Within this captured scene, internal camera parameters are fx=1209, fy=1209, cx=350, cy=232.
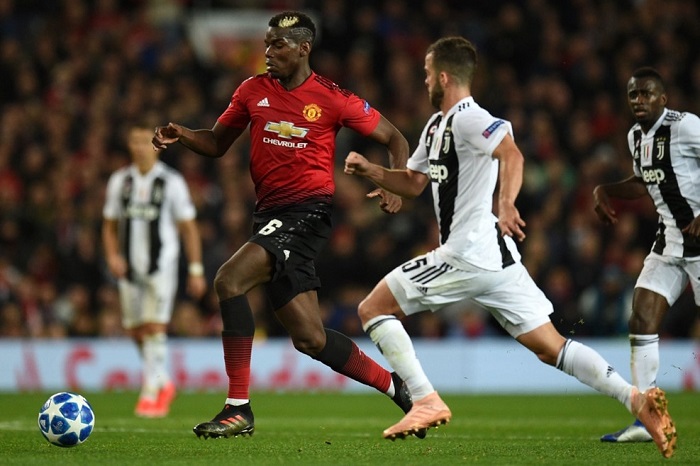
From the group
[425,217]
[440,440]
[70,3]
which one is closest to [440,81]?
[440,440]

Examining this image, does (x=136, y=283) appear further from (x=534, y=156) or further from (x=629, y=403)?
(x=534, y=156)

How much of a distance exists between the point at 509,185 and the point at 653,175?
2.06 m

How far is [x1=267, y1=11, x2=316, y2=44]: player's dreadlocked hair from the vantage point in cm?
751

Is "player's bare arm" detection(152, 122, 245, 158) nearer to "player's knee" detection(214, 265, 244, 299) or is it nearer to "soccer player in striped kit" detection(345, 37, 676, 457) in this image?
"player's knee" detection(214, 265, 244, 299)

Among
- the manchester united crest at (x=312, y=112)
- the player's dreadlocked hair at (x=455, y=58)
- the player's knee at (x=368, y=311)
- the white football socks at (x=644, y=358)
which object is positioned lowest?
the white football socks at (x=644, y=358)

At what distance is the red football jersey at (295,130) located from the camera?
297 inches

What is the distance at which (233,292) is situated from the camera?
23.6 ft

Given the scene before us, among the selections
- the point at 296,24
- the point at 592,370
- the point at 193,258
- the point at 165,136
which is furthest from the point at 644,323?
the point at 193,258

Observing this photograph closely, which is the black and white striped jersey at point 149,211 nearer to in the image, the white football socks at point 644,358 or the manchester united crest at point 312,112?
the manchester united crest at point 312,112

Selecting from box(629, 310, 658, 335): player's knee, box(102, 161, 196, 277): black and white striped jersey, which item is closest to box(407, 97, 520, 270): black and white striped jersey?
box(629, 310, 658, 335): player's knee

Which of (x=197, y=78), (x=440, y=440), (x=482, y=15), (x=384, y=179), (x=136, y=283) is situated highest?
(x=482, y=15)

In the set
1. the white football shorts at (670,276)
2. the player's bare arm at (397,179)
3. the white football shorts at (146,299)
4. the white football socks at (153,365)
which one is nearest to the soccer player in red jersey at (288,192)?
the player's bare arm at (397,179)

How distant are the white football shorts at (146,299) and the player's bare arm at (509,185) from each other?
5.08 metres

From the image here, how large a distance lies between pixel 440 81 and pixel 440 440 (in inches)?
92.8
